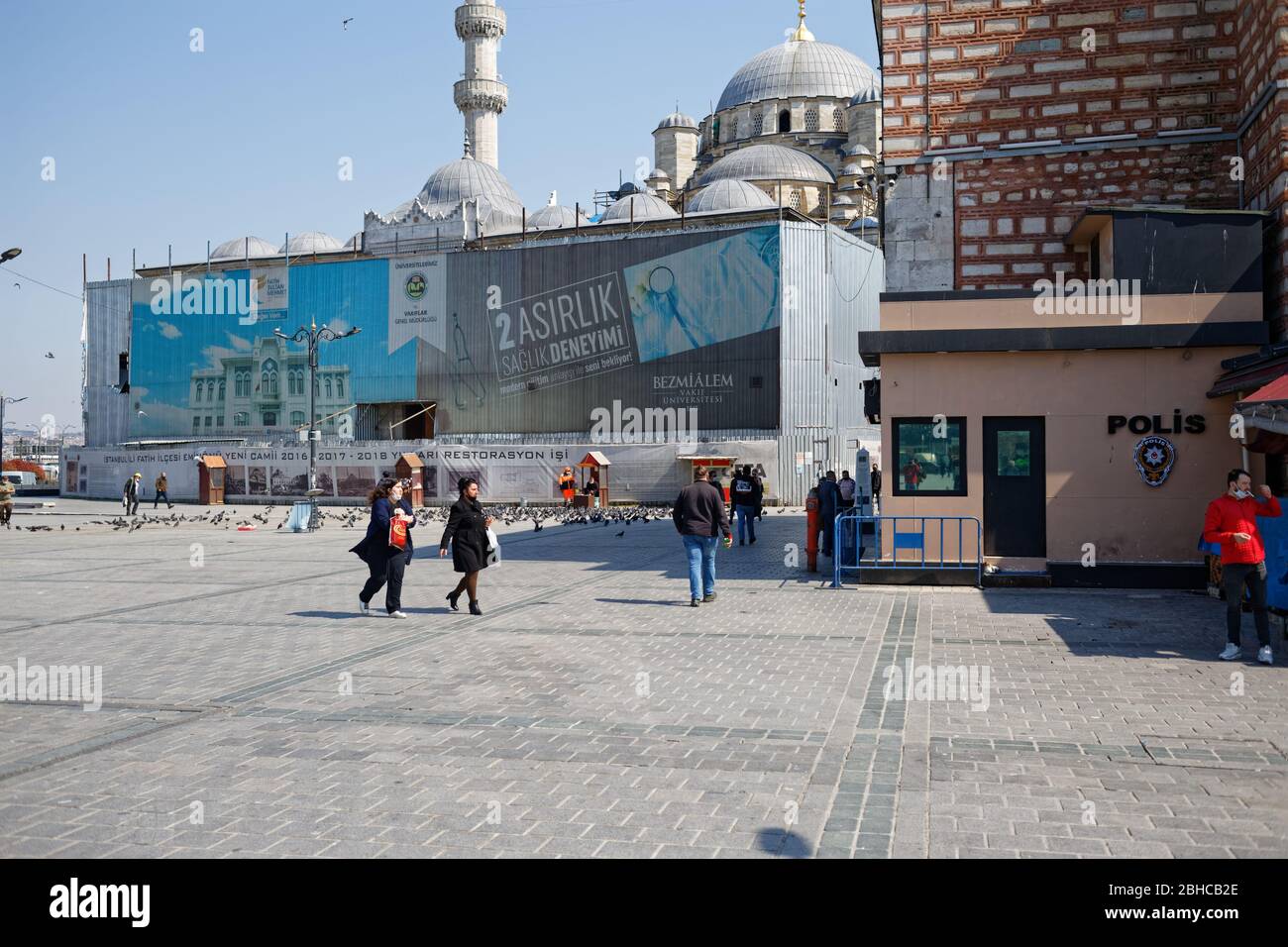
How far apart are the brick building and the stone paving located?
8197 mm

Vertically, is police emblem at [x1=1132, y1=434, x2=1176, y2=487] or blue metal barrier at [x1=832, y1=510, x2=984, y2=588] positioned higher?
police emblem at [x1=1132, y1=434, x2=1176, y2=487]

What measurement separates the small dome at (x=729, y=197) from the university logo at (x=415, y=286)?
1673 centimetres

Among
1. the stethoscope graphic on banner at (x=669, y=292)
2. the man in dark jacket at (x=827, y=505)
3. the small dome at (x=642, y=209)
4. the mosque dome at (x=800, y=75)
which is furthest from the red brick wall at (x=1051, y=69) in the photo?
the mosque dome at (x=800, y=75)

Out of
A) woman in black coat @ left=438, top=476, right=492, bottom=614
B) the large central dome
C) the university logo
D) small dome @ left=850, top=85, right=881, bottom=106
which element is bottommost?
woman in black coat @ left=438, top=476, right=492, bottom=614

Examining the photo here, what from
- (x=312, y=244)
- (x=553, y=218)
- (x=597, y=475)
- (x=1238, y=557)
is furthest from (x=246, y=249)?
(x=1238, y=557)

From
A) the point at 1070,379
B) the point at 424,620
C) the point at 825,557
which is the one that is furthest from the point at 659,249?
the point at 424,620

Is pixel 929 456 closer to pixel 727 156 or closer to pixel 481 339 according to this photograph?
pixel 481 339

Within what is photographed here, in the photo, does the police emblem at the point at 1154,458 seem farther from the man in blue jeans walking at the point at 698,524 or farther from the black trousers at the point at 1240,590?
the man in blue jeans walking at the point at 698,524

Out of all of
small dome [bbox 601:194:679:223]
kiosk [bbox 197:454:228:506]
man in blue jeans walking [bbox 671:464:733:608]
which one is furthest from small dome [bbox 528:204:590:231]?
man in blue jeans walking [bbox 671:464:733:608]

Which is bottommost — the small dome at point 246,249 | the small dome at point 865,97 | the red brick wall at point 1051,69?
the red brick wall at point 1051,69

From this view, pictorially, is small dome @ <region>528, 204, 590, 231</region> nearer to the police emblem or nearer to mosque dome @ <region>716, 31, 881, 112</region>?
mosque dome @ <region>716, 31, 881, 112</region>

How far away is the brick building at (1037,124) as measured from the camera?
19250 mm

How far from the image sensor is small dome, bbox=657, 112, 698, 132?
81875 mm

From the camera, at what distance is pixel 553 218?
220ft
